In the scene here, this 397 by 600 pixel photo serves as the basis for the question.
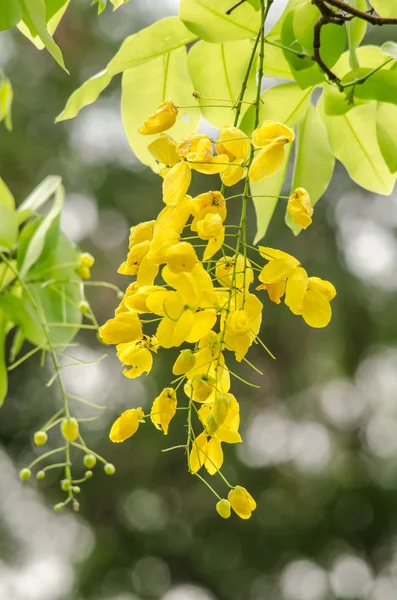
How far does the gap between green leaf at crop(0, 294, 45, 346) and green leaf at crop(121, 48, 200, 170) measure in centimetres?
17

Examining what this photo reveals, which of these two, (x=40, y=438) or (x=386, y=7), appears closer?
(x=386, y=7)

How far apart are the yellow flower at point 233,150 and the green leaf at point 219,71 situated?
5.1 inches

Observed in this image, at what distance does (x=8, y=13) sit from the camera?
0.37 metres

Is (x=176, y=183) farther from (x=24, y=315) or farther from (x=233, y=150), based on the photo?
(x=24, y=315)

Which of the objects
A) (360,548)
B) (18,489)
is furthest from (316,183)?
(360,548)

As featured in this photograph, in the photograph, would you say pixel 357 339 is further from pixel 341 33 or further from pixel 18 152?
pixel 341 33

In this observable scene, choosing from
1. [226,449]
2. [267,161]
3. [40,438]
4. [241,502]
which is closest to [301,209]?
[267,161]

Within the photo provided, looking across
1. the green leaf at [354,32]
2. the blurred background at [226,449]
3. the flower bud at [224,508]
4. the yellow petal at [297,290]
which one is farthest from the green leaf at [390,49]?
the blurred background at [226,449]

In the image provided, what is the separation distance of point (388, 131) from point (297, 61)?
0.22ft

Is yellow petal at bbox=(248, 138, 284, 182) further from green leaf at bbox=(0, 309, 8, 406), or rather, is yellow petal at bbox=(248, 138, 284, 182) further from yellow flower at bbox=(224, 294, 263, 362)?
green leaf at bbox=(0, 309, 8, 406)

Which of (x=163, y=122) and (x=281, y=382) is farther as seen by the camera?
(x=281, y=382)

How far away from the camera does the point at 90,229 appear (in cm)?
364

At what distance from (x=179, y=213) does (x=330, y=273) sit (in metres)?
3.45

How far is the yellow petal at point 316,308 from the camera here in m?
0.33
